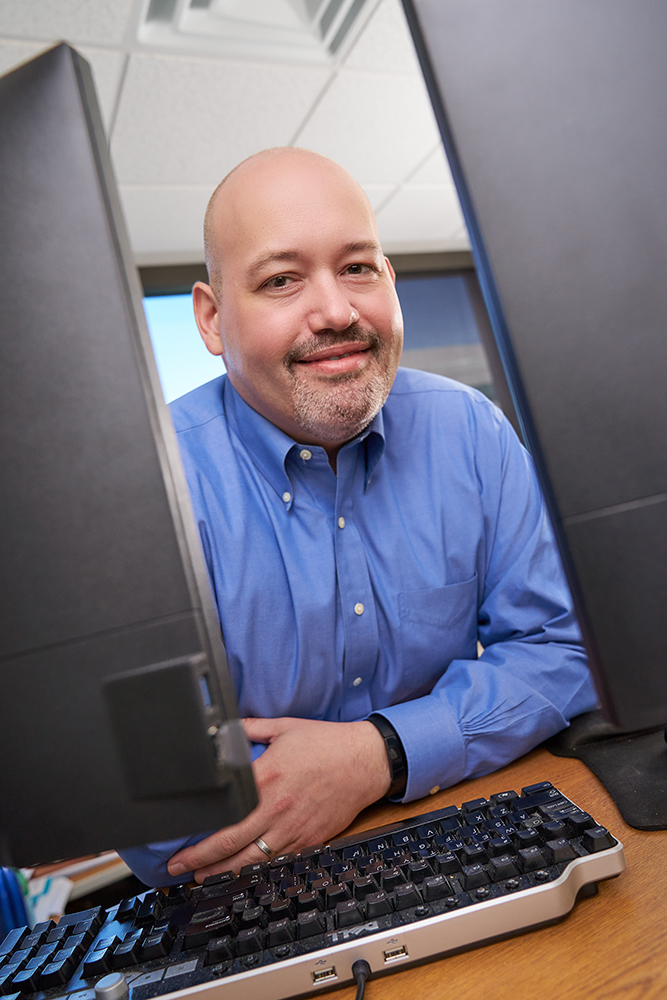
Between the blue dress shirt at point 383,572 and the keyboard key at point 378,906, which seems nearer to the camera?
the keyboard key at point 378,906

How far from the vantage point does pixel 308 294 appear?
35.4 inches

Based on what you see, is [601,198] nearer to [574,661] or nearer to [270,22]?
[574,661]

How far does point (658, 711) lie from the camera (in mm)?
349

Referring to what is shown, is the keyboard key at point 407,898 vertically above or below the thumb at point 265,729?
below

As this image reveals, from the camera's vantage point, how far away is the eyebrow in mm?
878

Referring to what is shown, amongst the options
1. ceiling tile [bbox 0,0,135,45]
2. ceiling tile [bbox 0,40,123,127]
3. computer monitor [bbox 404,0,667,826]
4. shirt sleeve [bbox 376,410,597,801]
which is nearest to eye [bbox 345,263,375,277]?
shirt sleeve [bbox 376,410,597,801]

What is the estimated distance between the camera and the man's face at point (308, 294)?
883 millimetres

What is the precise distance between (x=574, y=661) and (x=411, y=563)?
256 millimetres

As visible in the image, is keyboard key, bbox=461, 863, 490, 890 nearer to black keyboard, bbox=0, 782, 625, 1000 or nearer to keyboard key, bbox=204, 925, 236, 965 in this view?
black keyboard, bbox=0, 782, 625, 1000

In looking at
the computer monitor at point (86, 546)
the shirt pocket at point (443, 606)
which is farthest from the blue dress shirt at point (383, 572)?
the computer monitor at point (86, 546)

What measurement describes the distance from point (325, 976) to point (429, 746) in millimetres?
315

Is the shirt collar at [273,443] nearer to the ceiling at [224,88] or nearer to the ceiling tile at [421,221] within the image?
the ceiling at [224,88]

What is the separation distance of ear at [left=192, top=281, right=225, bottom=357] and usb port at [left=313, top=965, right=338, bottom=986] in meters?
0.87

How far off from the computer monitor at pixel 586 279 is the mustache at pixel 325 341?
1.85ft
